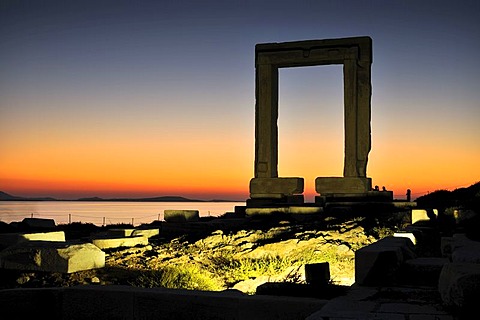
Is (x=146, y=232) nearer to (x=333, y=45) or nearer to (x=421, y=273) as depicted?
(x=333, y=45)

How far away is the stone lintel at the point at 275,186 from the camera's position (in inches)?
772

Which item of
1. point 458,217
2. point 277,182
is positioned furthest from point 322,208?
point 458,217

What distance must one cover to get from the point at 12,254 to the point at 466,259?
7.76 meters

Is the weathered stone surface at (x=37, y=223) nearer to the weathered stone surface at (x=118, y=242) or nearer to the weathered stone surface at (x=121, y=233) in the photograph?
the weathered stone surface at (x=121, y=233)

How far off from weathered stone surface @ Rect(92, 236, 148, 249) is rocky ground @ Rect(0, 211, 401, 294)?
0.35 meters

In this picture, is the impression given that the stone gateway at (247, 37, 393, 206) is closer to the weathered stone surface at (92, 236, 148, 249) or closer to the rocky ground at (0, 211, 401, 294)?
Result: the rocky ground at (0, 211, 401, 294)

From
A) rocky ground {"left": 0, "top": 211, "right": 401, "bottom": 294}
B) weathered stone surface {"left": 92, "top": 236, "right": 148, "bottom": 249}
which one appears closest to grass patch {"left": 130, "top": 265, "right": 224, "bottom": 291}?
rocky ground {"left": 0, "top": 211, "right": 401, "bottom": 294}

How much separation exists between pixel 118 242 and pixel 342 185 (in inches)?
319

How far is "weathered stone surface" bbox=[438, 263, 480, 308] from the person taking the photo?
4.93 metres

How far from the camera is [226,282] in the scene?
33.8 ft

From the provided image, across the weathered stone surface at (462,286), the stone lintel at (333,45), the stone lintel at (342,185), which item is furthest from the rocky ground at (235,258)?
the stone lintel at (333,45)

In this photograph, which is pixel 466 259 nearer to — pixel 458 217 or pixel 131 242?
pixel 458 217

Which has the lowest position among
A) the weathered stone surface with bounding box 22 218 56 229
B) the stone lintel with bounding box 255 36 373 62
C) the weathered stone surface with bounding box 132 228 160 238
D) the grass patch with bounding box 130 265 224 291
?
the grass patch with bounding box 130 265 224 291

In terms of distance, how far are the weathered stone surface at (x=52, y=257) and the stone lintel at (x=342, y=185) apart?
999 centimetres
